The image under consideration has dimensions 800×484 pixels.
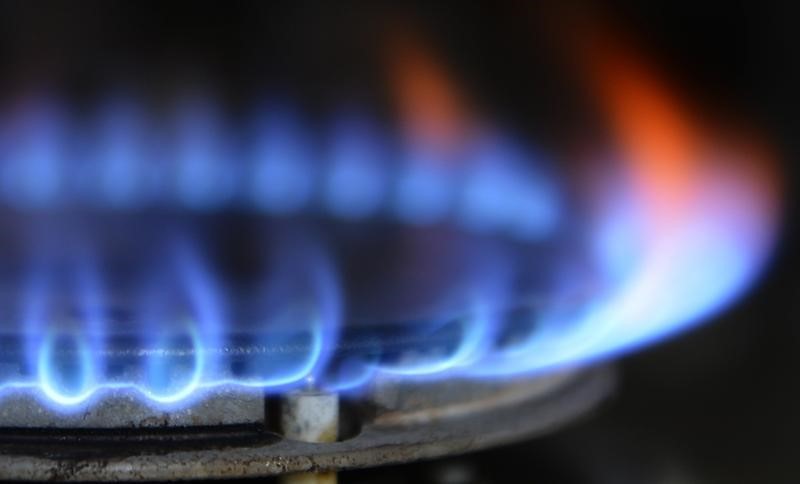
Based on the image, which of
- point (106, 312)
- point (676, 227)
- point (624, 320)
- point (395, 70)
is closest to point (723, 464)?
point (676, 227)

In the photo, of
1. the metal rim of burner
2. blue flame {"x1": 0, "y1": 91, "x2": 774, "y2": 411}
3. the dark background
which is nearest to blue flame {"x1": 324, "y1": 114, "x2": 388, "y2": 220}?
blue flame {"x1": 0, "y1": 91, "x2": 774, "y2": 411}

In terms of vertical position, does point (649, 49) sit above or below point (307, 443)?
above

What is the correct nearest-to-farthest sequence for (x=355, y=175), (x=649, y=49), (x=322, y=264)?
1. (x=322, y=264)
2. (x=355, y=175)
3. (x=649, y=49)

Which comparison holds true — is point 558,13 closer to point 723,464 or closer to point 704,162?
point 704,162

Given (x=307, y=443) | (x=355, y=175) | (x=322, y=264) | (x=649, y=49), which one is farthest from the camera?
(x=649, y=49)

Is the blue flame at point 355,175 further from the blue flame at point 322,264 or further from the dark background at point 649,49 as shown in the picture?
the dark background at point 649,49

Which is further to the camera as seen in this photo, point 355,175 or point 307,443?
point 355,175

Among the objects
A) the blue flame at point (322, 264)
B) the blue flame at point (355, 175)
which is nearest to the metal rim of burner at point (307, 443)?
the blue flame at point (322, 264)

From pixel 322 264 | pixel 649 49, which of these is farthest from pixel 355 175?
pixel 649 49

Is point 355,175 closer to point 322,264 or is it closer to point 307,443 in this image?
point 322,264
